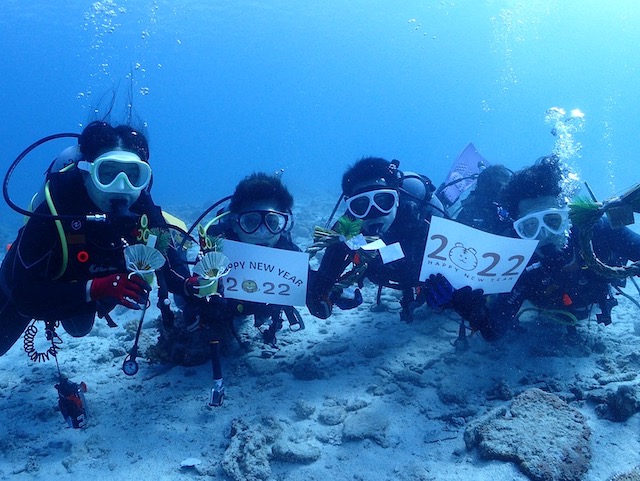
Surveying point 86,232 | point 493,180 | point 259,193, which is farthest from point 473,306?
point 493,180

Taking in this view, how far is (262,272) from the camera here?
4.46m

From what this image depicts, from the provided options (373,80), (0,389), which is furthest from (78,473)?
(373,80)

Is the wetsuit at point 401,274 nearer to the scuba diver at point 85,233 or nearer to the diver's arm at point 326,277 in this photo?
the diver's arm at point 326,277

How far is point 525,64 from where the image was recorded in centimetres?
14088

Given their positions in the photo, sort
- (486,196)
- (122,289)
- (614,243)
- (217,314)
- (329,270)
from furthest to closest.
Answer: (486,196)
(614,243)
(329,270)
(217,314)
(122,289)

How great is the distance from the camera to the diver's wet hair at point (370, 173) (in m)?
5.79

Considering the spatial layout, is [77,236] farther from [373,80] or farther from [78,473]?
[373,80]

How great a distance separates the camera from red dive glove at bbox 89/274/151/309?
11.9ft

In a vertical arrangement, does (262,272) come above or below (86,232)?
below

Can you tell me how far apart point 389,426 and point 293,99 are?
18243 centimetres

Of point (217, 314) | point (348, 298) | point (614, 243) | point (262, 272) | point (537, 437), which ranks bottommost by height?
point (537, 437)

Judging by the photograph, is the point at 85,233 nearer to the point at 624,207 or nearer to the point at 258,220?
the point at 258,220

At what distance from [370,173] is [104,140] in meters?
3.27

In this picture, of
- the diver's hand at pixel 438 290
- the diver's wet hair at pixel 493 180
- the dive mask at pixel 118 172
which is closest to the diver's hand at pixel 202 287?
the dive mask at pixel 118 172
